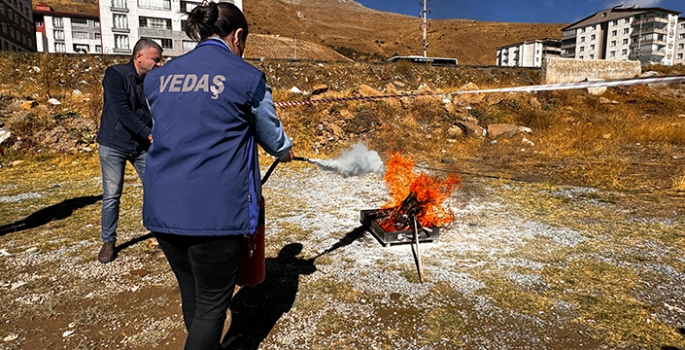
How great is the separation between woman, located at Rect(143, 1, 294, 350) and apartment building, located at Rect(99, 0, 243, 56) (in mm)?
42430

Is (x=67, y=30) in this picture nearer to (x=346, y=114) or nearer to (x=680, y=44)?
(x=346, y=114)

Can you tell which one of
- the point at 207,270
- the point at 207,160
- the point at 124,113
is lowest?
the point at 207,270

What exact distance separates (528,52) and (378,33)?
131ft

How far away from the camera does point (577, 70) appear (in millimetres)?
20781

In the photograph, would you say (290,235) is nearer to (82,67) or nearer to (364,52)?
(82,67)

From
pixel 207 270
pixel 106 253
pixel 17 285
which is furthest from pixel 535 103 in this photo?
pixel 17 285

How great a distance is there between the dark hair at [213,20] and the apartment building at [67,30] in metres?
70.8

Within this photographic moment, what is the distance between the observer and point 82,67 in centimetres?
1612

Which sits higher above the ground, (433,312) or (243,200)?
(243,200)

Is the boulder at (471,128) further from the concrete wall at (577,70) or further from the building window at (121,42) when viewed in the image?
the building window at (121,42)

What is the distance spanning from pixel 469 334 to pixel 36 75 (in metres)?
18.6

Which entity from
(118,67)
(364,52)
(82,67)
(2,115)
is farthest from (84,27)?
(118,67)

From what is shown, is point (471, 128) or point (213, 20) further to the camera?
point (471, 128)

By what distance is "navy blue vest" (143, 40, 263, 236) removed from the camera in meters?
1.77
